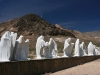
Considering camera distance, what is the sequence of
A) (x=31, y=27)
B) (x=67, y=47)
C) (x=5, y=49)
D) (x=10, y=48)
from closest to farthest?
(x=5, y=49) < (x=10, y=48) < (x=67, y=47) < (x=31, y=27)

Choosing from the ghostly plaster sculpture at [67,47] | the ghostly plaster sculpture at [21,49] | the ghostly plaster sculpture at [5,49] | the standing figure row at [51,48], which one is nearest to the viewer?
the ghostly plaster sculpture at [5,49]

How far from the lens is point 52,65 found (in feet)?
50.9

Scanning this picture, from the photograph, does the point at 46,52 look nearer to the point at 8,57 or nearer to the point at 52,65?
the point at 52,65

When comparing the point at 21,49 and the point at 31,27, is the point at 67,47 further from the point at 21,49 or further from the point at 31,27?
the point at 31,27

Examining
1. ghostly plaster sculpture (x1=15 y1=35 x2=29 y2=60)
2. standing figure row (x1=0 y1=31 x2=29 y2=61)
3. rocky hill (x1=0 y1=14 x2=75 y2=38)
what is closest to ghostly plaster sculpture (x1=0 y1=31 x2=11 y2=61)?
standing figure row (x1=0 y1=31 x2=29 y2=61)

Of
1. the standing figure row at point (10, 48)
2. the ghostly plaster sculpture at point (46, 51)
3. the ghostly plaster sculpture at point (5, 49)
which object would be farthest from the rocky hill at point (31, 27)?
the ghostly plaster sculpture at point (5, 49)

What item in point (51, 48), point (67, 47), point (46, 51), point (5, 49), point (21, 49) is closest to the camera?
point (5, 49)

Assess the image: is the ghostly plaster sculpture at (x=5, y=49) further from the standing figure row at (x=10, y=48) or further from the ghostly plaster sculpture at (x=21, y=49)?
the ghostly plaster sculpture at (x=21, y=49)

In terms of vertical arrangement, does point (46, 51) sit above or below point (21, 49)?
below

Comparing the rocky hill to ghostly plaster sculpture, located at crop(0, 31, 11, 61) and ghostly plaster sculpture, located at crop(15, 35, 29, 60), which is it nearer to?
ghostly plaster sculpture, located at crop(15, 35, 29, 60)

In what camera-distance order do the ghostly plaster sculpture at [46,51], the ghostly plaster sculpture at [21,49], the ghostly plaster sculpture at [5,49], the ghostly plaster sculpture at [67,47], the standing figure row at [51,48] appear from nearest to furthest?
1. the ghostly plaster sculpture at [5,49]
2. the ghostly plaster sculpture at [21,49]
3. the standing figure row at [51,48]
4. the ghostly plaster sculpture at [46,51]
5. the ghostly plaster sculpture at [67,47]

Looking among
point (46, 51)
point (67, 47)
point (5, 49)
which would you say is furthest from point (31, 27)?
point (5, 49)

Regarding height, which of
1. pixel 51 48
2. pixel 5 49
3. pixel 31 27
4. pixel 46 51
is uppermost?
pixel 31 27

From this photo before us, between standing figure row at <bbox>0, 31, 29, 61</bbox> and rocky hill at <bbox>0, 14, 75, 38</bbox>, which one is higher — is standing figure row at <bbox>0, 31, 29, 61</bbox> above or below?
below
